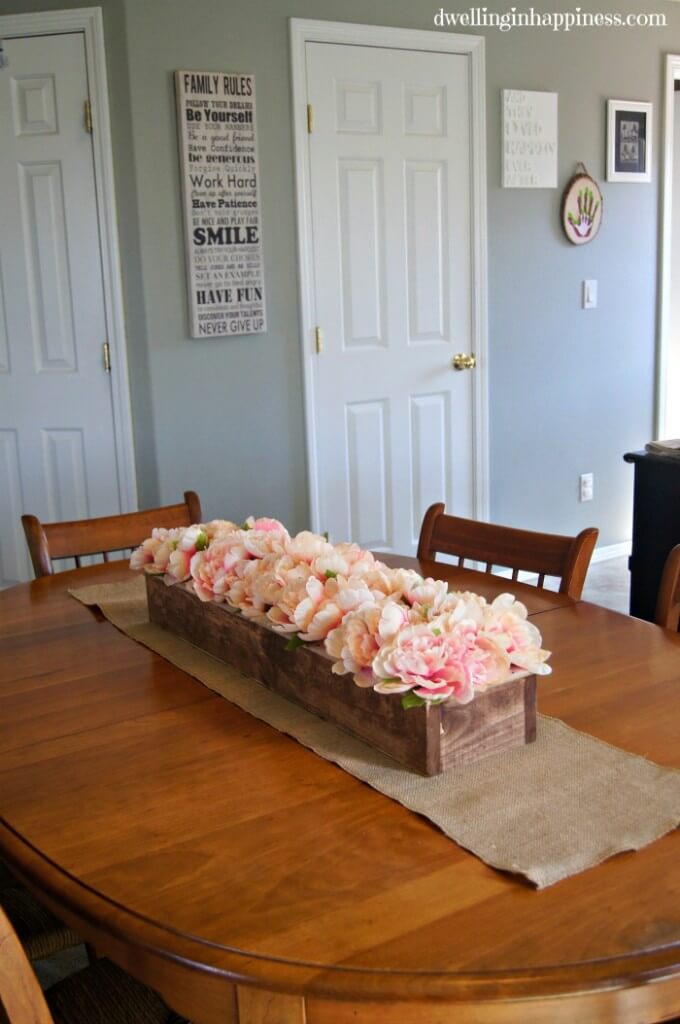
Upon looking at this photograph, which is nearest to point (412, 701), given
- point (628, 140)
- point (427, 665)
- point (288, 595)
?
point (427, 665)

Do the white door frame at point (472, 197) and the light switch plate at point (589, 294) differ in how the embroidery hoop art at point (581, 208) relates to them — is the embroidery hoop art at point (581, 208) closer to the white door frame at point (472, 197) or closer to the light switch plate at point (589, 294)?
the light switch plate at point (589, 294)

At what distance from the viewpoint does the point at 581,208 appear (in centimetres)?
439

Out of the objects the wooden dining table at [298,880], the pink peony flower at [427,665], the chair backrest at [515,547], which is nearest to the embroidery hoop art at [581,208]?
the chair backrest at [515,547]

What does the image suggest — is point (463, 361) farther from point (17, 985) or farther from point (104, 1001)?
point (17, 985)

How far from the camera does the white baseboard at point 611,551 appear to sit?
4785 mm

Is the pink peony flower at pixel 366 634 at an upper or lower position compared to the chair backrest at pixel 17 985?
upper

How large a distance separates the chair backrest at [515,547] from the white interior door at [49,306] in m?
1.79

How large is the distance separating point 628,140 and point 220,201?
198cm

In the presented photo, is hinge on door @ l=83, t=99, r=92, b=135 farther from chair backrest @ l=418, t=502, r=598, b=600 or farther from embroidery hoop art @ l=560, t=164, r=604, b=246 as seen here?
chair backrest @ l=418, t=502, r=598, b=600

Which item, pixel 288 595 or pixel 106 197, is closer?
pixel 288 595

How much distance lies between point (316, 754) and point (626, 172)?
392cm

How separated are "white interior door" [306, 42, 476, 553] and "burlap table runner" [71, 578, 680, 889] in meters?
2.68

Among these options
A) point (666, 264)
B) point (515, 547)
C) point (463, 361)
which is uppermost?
point (666, 264)

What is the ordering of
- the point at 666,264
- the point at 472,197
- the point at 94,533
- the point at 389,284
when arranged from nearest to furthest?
the point at 94,533, the point at 389,284, the point at 472,197, the point at 666,264
